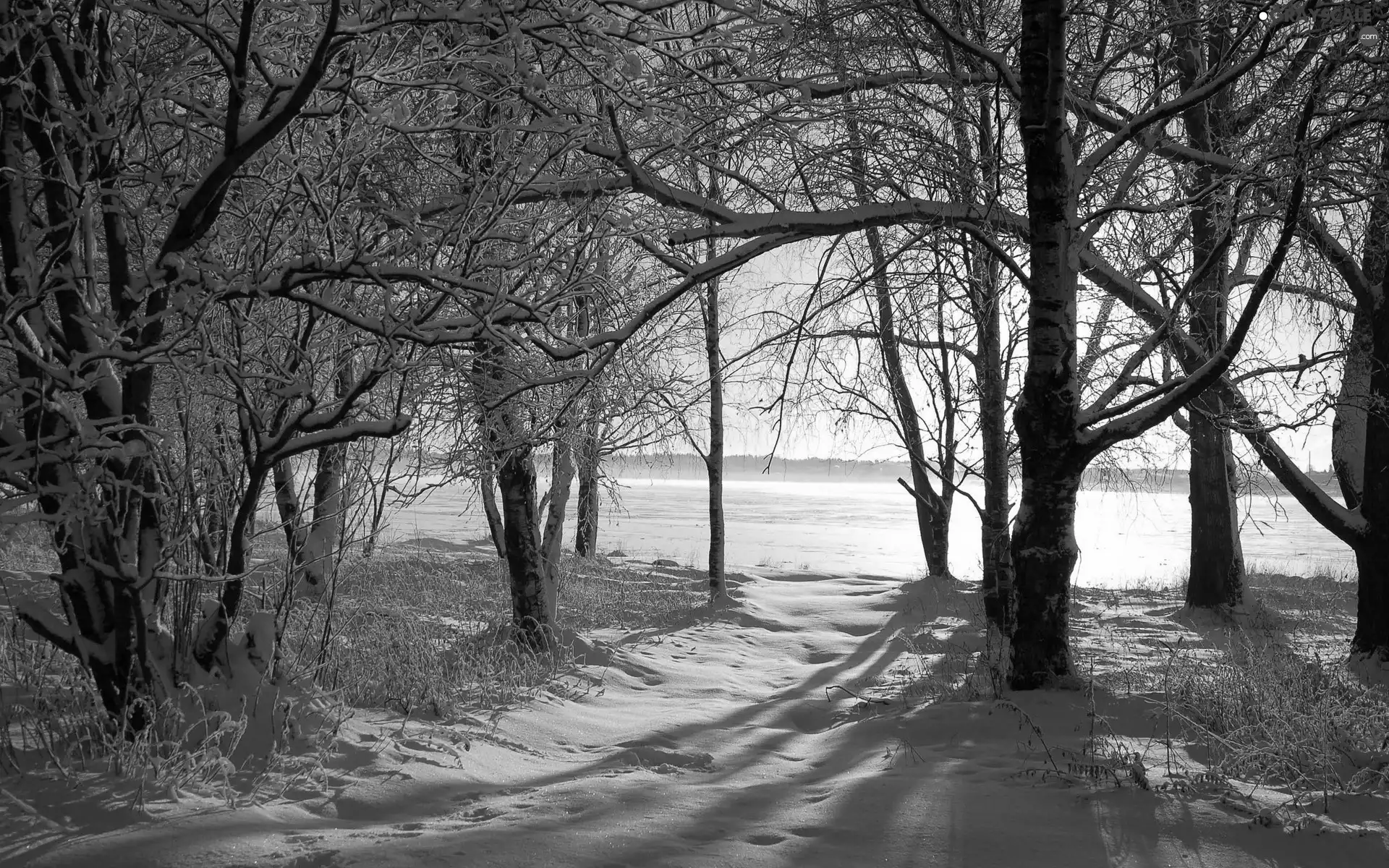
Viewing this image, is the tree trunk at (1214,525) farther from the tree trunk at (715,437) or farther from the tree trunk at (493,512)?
the tree trunk at (493,512)

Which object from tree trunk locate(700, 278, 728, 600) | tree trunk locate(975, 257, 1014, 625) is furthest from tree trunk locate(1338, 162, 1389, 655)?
tree trunk locate(700, 278, 728, 600)

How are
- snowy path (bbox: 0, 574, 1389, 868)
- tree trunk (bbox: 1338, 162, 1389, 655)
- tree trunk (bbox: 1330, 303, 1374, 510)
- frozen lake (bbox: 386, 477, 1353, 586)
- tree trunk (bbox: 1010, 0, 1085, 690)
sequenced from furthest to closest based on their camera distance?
frozen lake (bbox: 386, 477, 1353, 586)
tree trunk (bbox: 1330, 303, 1374, 510)
tree trunk (bbox: 1338, 162, 1389, 655)
tree trunk (bbox: 1010, 0, 1085, 690)
snowy path (bbox: 0, 574, 1389, 868)

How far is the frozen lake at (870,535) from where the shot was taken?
756 inches

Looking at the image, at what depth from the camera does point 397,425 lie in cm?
372

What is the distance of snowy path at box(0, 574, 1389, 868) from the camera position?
313 cm

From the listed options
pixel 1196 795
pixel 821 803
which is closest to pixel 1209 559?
pixel 1196 795

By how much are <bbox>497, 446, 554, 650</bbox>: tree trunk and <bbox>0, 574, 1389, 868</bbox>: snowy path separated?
1998 mm

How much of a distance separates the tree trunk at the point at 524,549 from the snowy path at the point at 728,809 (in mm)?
1998

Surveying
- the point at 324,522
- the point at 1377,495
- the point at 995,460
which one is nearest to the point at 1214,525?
the point at 1377,495

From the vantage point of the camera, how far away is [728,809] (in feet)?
12.5

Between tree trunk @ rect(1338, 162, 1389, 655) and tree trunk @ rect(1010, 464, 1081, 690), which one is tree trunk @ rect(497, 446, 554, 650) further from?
tree trunk @ rect(1338, 162, 1389, 655)

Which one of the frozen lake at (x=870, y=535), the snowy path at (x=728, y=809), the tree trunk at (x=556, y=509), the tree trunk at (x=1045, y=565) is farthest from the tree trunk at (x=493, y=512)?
the tree trunk at (x=1045, y=565)

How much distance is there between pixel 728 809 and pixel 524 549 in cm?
471

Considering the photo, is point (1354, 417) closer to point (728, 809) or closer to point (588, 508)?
point (728, 809)
